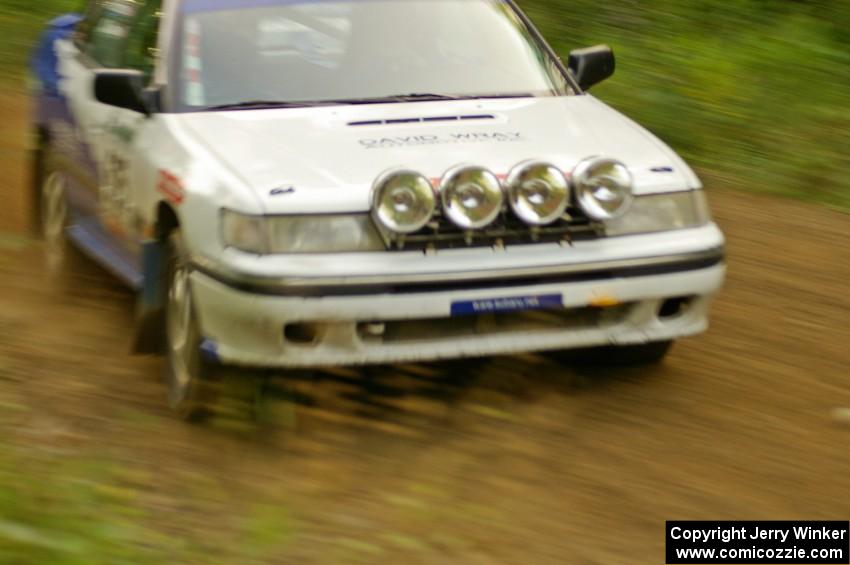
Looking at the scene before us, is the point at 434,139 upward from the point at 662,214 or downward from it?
upward

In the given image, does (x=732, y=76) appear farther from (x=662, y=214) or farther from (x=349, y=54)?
(x=662, y=214)

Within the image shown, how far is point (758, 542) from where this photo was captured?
4512 mm

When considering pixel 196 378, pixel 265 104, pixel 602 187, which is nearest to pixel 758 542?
pixel 602 187

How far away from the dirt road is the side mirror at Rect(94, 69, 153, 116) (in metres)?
1.08

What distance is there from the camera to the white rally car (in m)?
5.06

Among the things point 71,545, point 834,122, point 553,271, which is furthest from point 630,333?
point 834,122

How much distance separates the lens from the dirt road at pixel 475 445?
4.54m

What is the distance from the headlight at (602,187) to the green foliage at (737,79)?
409 centimetres

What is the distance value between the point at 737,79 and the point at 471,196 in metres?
6.26

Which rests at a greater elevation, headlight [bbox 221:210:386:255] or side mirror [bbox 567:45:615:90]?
side mirror [bbox 567:45:615:90]

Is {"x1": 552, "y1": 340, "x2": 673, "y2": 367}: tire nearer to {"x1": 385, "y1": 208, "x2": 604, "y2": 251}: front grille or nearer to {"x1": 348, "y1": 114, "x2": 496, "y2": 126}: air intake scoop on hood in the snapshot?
{"x1": 385, "y1": 208, "x2": 604, "y2": 251}: front grille

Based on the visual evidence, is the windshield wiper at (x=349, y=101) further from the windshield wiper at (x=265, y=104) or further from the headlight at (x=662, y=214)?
the headlight at (x=662, y=214)

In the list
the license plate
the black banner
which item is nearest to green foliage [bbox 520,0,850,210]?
the license plate

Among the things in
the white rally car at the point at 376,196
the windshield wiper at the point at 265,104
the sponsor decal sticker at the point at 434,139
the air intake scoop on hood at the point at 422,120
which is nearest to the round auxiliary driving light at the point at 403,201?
the white rally car at the point at 376,196
